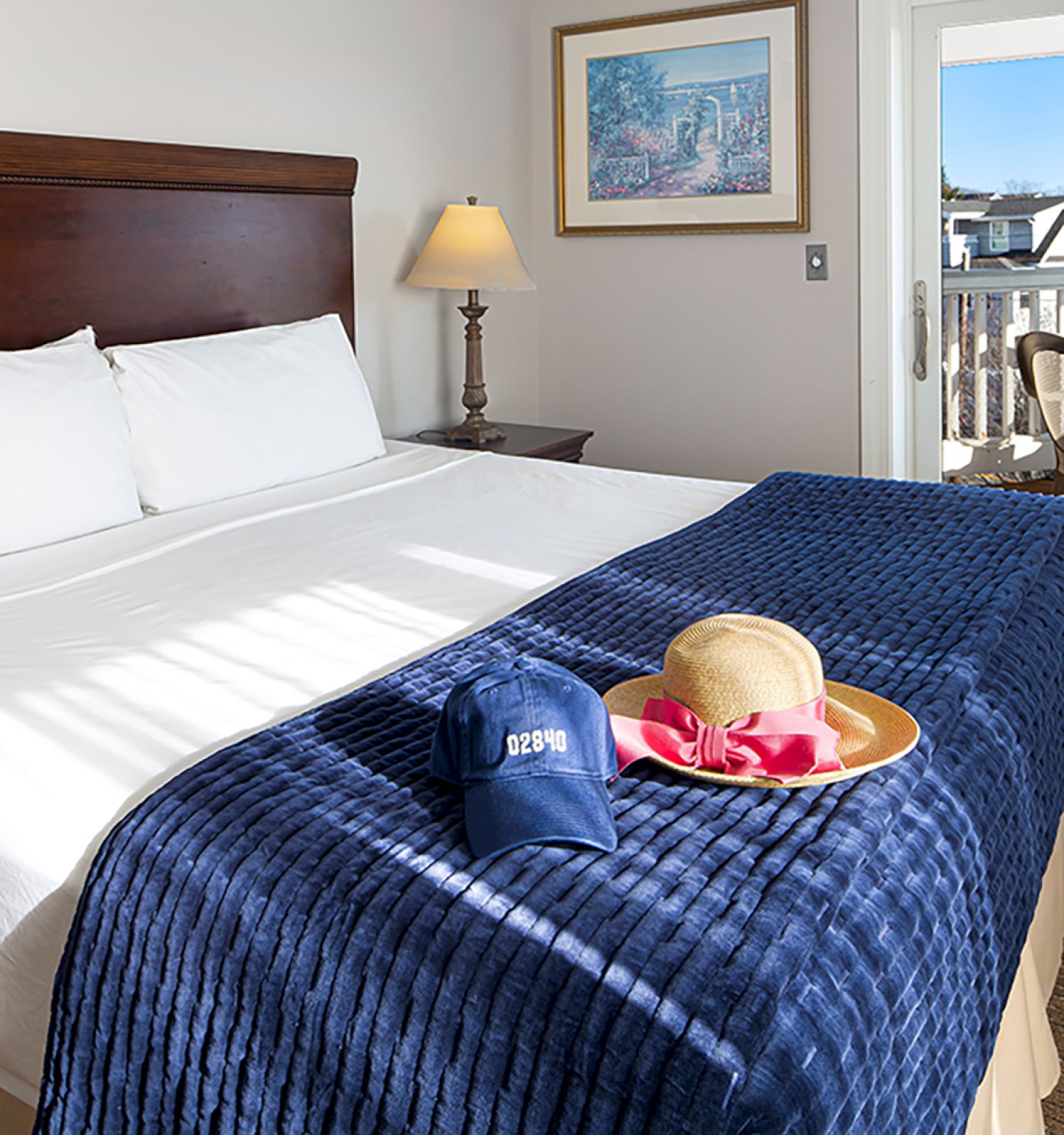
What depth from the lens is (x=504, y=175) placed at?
13.4 ft

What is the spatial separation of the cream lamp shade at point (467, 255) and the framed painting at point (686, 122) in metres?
0.71

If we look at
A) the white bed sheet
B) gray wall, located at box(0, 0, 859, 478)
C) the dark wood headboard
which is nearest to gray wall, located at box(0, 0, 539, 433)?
gray wall, located at box(0, 0, 859, 478)

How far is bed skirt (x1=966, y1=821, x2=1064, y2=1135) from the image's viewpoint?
1.37 m

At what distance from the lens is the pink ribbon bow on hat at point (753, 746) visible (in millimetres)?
1206

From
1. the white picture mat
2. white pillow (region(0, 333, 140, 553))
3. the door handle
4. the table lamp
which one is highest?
the white picture mat

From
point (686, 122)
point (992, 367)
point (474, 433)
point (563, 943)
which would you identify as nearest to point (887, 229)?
point (992, 367)

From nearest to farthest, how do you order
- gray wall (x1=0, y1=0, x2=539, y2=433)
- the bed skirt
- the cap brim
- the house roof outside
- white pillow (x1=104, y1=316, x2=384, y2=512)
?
the cap brim, the bed skirt, white pillow (x1=104, y1=316, x2=384, y2=512), gray wall (x1=0, y1=0, x2=539, y2=433), the house roof outside

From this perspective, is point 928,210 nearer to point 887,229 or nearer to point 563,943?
point 887,229

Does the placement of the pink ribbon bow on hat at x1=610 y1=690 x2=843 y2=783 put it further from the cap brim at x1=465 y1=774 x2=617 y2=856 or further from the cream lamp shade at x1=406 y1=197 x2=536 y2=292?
the cream lamp shade at x1=406 y1=197 x2=536 y2=292

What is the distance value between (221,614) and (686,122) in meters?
2.78

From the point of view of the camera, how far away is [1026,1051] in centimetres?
150

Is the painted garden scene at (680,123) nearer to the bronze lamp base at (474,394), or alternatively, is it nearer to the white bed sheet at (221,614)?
the bronze lamp base at (474,394)

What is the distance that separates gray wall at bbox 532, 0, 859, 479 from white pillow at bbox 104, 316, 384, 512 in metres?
1.41

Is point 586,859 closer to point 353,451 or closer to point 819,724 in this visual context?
point 819,724
